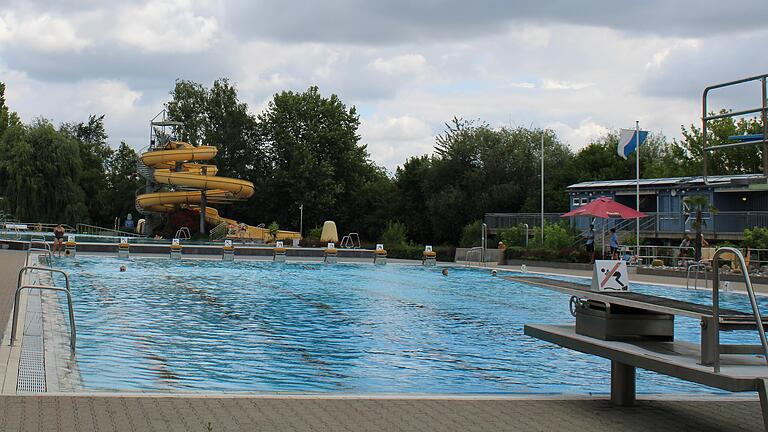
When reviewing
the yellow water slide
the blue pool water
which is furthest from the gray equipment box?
the yellow water slide

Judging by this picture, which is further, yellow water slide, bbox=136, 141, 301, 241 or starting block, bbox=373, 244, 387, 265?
yellow water slide, bbox=136, 141, 301, 241

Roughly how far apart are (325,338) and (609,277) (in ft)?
23.7

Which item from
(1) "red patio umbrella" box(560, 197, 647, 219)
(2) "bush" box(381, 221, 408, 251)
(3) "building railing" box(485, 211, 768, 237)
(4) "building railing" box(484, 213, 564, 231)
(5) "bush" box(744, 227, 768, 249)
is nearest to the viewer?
(5) "bush" box(744, 227, 768, 249)

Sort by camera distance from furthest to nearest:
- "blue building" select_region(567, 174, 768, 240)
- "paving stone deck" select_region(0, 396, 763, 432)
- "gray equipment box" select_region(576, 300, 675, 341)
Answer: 1. "blue building" select_region(567, 174, 768, 240)
2. "gray equipment box" select_region(576, 300, 675, 341)
3. "paving stone deck" select_region(0, 396, 763, 432)

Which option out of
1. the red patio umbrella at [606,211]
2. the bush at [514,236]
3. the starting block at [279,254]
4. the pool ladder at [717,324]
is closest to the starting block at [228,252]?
the starting block at [279,254]

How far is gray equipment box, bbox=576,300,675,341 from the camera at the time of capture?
279 inches

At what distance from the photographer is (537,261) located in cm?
3769

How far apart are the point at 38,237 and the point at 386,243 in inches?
820

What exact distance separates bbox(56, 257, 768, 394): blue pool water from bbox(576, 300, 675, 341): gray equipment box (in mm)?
2598

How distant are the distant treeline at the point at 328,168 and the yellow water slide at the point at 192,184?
19.9 ft

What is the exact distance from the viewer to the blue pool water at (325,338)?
9898 millimetres

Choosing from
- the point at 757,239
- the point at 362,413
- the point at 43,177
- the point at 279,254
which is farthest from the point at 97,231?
the point at 362,413

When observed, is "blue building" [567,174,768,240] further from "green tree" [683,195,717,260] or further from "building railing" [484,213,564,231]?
"building railing" [484,213,564,231]

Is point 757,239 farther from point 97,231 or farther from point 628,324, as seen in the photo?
point 97,231
